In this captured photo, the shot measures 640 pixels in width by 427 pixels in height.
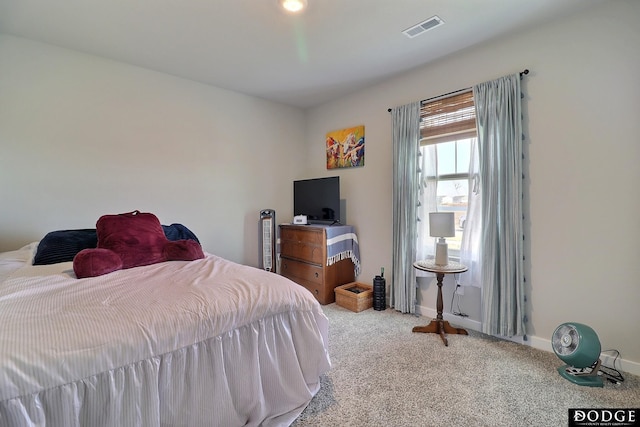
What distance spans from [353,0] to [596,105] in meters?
1.86

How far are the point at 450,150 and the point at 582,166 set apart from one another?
1.02m

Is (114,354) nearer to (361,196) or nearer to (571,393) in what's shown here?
(571,393)

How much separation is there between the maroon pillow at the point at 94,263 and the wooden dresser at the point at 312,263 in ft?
6.37

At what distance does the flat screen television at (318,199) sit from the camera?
3.58 metres

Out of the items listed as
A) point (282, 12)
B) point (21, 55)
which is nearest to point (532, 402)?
point (282, 12)

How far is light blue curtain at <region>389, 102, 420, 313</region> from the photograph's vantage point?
306 centimetres

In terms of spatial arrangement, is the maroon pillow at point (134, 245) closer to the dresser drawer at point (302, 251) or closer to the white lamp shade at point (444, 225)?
the dresser drawer at point (302, 251)

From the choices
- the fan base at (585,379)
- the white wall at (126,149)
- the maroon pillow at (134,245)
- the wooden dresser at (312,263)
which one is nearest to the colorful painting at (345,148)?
the white wall at (126,149)

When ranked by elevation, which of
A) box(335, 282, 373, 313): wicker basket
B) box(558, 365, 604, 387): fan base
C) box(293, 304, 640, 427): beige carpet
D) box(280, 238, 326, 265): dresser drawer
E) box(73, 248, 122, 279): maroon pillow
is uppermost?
box(73, 248, 122, 279): maroon pillow

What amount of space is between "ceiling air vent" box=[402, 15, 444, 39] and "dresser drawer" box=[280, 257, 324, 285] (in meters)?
2.42

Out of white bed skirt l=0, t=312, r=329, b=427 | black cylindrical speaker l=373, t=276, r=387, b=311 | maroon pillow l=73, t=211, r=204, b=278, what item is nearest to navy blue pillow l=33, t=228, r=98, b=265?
maroon pillow l=73, t=211, r=204, b=278

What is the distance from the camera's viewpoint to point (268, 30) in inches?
92.5

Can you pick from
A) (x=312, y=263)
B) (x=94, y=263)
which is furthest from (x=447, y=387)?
(x=94, y=263)

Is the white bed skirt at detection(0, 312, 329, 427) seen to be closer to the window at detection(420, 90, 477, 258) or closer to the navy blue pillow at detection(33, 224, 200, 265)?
the navy blue pillow at detection(33, 224, 200, 265)
